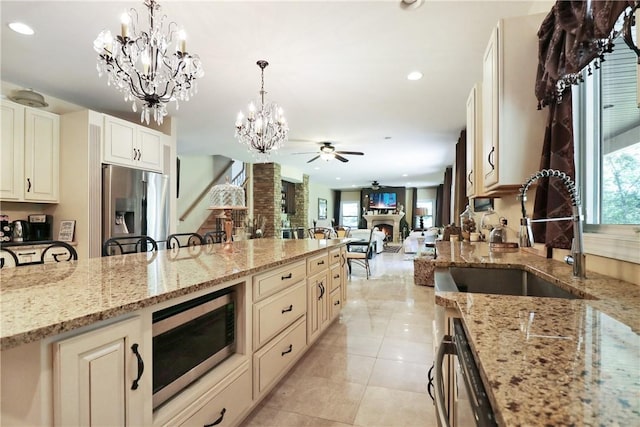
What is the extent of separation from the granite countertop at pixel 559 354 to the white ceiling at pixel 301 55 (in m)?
2.05

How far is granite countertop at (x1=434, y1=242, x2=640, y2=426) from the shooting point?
0.37 metres

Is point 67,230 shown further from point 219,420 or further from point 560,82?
point 560,82

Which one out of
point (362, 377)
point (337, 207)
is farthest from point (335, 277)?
point (337, 207)

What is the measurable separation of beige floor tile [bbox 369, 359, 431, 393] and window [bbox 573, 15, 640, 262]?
133cm

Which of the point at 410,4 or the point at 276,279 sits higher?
the point at 410,4

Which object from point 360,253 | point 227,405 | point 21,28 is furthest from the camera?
point 360,253

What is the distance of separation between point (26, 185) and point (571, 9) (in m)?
4.57

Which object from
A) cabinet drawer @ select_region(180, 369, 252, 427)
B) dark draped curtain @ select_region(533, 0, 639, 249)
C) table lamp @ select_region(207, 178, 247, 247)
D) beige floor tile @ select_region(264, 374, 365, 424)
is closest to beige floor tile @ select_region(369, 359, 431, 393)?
beige floor tile @ select_region(264, 374, 365, 424)

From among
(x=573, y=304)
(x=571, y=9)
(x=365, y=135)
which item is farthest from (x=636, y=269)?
(x=365, y=135)

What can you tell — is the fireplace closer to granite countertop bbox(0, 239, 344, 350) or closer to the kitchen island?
the kitchen island

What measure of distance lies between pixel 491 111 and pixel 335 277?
195 centimetres

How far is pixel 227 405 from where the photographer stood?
1374 millimetres

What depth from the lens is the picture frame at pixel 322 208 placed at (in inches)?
544

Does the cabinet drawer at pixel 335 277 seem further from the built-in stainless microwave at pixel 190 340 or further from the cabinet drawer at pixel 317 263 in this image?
the built-in stainless microwave at pixel 190 340
